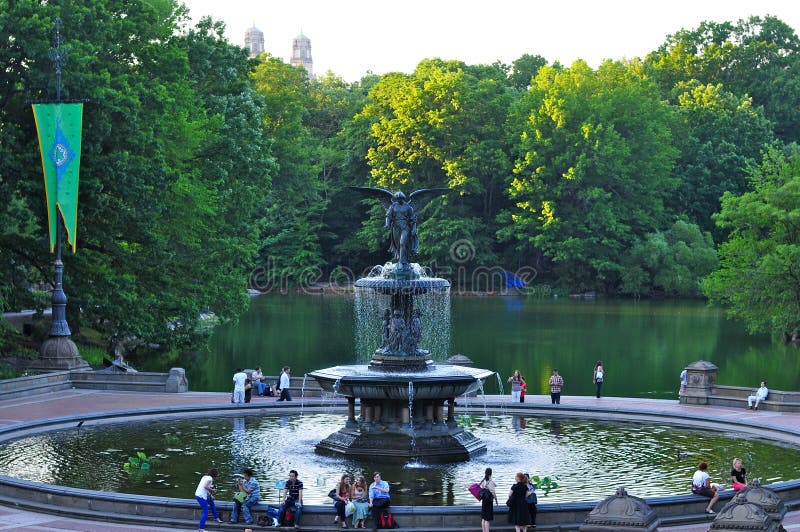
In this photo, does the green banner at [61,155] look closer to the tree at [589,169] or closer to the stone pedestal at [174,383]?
the stone pedestal at [174,383]

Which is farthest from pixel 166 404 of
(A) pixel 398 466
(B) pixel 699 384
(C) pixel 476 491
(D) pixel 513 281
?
(D) pixel 513 281

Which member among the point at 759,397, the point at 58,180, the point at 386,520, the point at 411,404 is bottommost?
the point at 386,520

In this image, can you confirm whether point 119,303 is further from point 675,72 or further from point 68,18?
point 675,72

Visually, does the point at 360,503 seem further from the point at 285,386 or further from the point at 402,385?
the point at 285,386

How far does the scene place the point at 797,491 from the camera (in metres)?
24.4

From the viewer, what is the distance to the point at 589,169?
10200 cm

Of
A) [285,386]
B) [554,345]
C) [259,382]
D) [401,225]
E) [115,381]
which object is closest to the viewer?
[401,225]

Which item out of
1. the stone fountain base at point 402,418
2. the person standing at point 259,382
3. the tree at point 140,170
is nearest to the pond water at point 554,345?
the tree at point 140,170

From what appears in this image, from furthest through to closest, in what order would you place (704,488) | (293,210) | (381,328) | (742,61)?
1. (742,61)
2. (293,210)
3. (381,328)
4. (704,488)

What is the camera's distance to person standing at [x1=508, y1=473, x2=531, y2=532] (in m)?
21.8

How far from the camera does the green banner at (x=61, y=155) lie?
1656 inches

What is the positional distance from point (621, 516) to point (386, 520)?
4428 mm

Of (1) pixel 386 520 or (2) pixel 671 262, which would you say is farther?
(2) pixel 671 262

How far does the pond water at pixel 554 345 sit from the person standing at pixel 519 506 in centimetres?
2585
